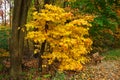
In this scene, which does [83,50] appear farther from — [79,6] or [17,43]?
[79,6]

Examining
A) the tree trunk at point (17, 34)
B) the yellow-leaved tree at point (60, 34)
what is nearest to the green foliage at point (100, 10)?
the yellow-leaved tree at point (60, 34)

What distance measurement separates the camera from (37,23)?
11.9m

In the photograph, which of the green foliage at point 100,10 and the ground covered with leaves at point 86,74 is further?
the green foliage at point 100,10

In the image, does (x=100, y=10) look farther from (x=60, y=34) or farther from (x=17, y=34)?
(x=17, y=34)

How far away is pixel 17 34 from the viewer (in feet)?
40.4

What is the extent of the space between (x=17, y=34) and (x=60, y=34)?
222 centimetres

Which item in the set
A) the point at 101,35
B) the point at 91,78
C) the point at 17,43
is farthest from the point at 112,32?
the point at 17,43

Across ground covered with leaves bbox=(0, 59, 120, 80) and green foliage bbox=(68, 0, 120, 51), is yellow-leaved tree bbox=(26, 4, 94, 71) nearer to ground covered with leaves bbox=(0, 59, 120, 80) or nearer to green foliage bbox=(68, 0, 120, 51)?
ground covered with leaves bbox=(0, 59, 120, 80)

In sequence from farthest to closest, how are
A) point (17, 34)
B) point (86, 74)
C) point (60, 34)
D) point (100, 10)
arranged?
point (100, 10) < point (86, 74) < point (17, 34) < point (60, 34)

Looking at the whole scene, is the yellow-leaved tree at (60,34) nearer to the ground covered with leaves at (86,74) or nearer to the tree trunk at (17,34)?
the ground covered with leaves at (86,74)

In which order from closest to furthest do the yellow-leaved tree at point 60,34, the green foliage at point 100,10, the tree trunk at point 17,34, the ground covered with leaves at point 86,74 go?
the yellow-leaved tree at point 60,34
the ground covered with leaves at point 86,74
the tree trunk at point 17,34
the green foliage at point 100,10

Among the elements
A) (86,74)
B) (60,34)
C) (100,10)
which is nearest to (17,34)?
(60,34)

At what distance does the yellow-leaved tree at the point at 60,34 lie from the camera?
37.9ft

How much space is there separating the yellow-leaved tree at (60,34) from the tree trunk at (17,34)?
2.24ft
